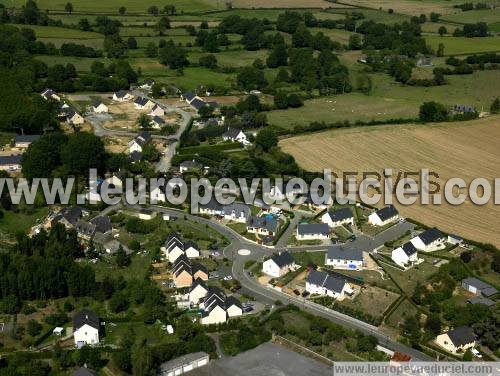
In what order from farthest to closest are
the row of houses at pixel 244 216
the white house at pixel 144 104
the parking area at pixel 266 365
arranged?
the white house at pixel 144 104 < the row of houses at pixel 244 216 < the parking area at pixel 266 365

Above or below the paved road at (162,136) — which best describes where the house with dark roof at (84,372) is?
below

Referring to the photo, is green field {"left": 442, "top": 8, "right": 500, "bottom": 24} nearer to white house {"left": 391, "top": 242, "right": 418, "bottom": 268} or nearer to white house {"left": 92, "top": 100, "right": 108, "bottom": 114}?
white house {"left": 92, "top": 100, "right": 108, "bottom": 114}

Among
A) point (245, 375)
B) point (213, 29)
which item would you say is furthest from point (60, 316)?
point (213, 29)

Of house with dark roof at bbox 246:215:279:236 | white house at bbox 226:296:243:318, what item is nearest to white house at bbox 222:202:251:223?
house with dark roof at bbox 246:215:279:236

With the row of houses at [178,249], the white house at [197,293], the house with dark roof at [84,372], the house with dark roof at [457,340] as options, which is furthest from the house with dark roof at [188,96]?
the house with dark roof at [84,372]

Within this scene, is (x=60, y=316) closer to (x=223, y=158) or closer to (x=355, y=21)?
(x=223, y=158)

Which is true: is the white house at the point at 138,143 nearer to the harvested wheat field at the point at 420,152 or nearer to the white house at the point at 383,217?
the harvested wheat field at the point at 420,152

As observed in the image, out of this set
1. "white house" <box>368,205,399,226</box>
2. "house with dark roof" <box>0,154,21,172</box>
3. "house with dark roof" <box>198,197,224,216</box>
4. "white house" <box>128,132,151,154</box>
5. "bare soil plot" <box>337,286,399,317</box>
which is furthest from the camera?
"white house" <box>128,132,151,154</box>
